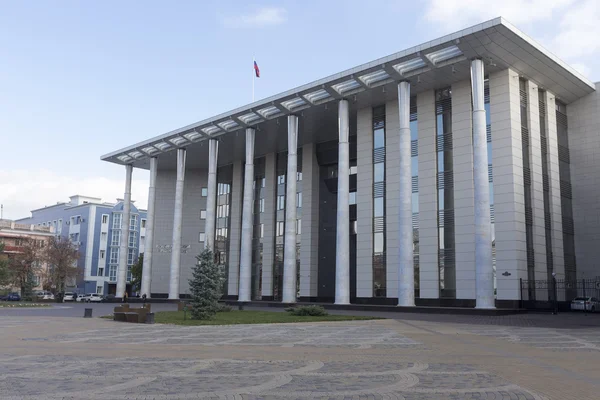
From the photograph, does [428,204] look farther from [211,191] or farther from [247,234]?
[211,191]

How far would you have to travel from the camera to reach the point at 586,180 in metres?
44.5

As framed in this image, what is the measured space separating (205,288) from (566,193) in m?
31.2

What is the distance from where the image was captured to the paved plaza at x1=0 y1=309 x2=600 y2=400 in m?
9.12

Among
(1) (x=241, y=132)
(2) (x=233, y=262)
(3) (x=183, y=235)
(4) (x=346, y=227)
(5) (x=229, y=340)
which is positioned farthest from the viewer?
(3) (x=183, y=235)

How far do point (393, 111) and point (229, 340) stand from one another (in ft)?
105

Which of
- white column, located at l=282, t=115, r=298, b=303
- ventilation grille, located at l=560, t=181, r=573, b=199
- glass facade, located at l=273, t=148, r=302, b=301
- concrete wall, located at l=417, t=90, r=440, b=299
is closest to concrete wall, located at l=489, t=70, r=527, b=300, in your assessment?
concrete wall, located at l=417, t=90, r=440, b=299

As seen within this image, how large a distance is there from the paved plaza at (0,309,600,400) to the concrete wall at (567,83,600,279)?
86.8 ft

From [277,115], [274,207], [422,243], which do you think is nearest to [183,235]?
[274,207]

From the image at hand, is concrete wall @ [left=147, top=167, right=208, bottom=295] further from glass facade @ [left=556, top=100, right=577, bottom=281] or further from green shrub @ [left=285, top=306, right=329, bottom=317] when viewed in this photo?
glass facade @ [left=556, top=100, right=577, bottom=281]

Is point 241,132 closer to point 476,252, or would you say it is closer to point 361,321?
point 476,252

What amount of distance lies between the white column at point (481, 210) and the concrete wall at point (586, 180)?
41.6ft

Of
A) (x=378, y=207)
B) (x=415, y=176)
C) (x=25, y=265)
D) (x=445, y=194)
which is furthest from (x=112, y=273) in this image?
(x=445, y=194)

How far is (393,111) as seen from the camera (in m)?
45.9

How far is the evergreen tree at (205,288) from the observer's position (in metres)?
28.3
